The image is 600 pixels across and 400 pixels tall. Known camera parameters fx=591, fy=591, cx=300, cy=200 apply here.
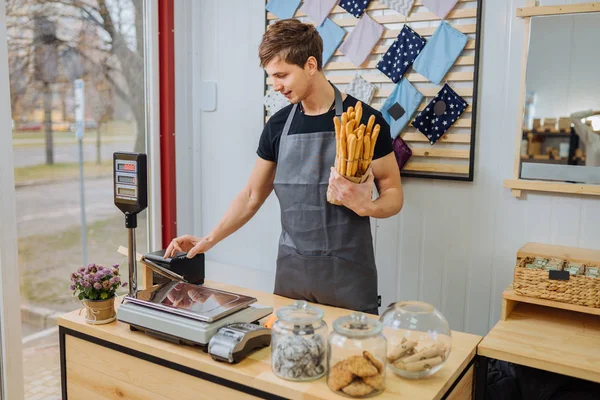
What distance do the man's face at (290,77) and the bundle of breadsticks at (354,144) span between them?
0.47 metres

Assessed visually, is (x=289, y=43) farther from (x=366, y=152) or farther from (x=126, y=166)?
(x=126, y=166)

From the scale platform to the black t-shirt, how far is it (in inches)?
29.0

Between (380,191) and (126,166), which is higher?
(126,166)

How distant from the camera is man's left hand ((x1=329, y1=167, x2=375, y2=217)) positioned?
6.39ft

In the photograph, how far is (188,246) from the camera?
2.42 m

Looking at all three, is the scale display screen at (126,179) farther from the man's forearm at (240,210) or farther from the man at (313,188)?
the man's forearm at (240,210)

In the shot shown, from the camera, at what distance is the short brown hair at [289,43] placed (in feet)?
7.34

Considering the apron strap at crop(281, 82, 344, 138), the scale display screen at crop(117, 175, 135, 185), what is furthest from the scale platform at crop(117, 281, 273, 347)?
the apron strap at crop(281, 82, 344, 138)

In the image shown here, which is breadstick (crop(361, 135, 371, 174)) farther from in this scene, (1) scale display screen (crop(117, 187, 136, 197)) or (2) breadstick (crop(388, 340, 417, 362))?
(1) scale display screen (crop(117, 187, 136, 197))

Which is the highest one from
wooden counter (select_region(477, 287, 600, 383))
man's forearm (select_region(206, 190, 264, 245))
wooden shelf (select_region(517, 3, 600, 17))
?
wooden shelf (select_region(517, 3, 600, 17))

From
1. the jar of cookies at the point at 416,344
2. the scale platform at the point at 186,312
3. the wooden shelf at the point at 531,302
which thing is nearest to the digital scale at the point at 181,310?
the scale platform at the point at 186,312

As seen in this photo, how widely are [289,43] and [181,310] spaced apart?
3.51 feet

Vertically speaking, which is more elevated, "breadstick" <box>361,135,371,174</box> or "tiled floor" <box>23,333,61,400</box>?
"breadstick" <box>361,135,371,174</box>

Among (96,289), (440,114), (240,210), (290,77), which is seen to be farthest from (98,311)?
(440,114)
